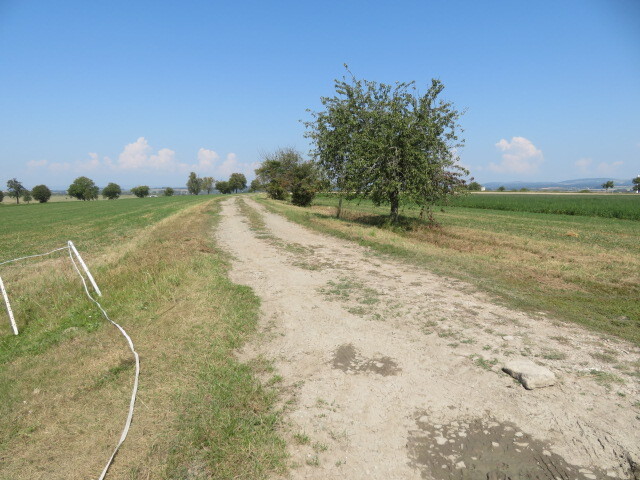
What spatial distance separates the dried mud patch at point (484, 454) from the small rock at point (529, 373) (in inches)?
31.7

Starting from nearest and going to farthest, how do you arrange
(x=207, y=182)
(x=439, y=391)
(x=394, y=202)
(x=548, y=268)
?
(x=439, y=391) < (x=548, y=268) < (x=394, y=202) < (x=207, y=182)

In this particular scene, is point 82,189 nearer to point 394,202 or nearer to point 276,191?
point 276,191

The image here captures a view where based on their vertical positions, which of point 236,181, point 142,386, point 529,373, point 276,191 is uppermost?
point 236,181

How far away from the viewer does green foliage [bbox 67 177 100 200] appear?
4845 inches

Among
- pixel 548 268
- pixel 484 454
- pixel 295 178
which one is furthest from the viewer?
pixel 295 178

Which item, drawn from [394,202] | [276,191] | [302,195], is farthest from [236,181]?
[394,202]

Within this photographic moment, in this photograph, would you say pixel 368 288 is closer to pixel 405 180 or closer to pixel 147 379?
pixel 147 379

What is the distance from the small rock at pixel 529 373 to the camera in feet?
13.1

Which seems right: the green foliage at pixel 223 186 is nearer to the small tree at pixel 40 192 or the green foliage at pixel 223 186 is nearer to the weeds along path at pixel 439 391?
the small tree at pixel 40 192

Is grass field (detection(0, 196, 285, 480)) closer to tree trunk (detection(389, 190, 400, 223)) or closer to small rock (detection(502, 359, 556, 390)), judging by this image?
small rock (detection(502, 359, 556, 390))

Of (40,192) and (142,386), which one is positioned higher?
(40,192)

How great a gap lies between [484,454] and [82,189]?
154300 millimetres

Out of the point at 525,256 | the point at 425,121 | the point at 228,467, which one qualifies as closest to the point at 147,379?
the point at 228,467

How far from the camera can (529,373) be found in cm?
412
